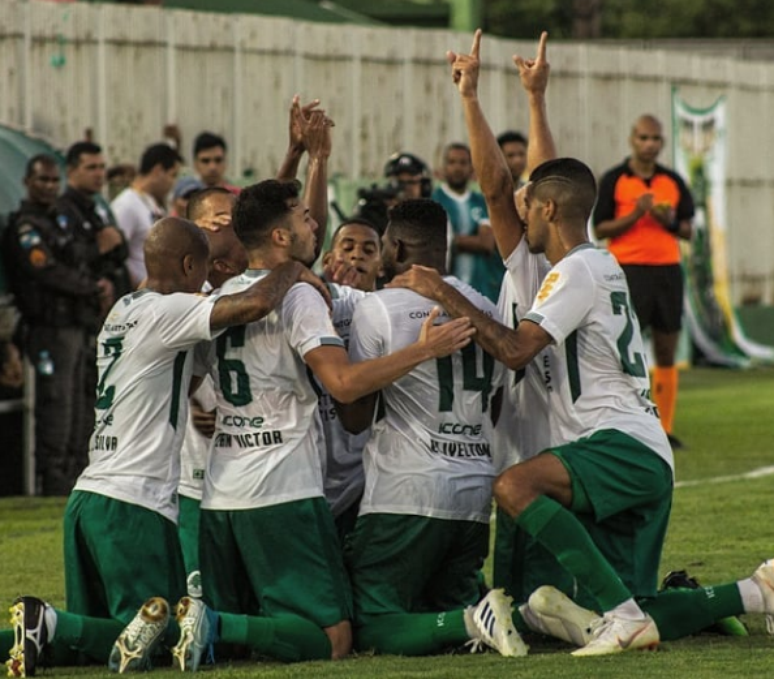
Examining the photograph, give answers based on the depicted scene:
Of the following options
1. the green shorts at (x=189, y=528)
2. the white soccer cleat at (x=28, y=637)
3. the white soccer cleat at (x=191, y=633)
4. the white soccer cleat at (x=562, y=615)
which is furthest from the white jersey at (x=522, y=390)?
the white soccer cleat at (x=28, y=637)

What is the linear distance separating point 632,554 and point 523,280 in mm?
1180

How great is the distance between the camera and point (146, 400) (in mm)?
7344

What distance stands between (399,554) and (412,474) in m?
0.30

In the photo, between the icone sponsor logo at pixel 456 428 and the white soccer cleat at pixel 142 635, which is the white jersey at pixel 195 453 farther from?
the white soccer cleat at pixel 142 635

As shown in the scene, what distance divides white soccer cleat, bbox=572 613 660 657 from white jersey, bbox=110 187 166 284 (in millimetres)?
7190

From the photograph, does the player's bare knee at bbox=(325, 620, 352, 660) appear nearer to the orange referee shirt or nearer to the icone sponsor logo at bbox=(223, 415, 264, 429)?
the icone sponsor logo at bbox=(223, 415, 264, 429)

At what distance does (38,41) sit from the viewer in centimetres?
1631

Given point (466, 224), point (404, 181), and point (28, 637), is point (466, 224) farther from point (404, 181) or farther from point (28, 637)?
point (28, 637)

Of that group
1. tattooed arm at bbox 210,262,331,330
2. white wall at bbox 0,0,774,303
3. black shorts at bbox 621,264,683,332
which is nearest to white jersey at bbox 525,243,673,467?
tattooed arm at bbox 210,262,331,330

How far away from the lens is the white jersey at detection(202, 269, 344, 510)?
7309mm

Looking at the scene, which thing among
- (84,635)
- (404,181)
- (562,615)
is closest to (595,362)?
(562,615)

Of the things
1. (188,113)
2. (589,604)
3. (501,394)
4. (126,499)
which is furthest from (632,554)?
(188,113)

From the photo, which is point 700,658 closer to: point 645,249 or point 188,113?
point 645,249

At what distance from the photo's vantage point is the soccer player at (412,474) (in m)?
7.48
